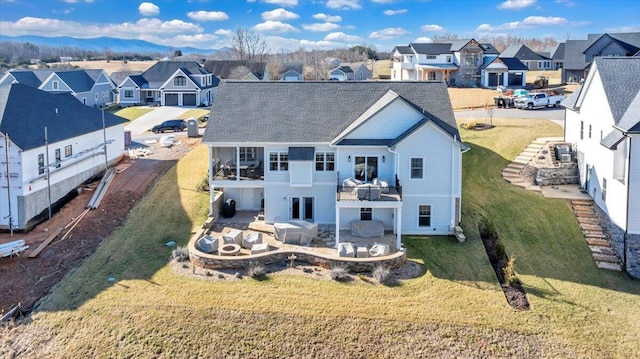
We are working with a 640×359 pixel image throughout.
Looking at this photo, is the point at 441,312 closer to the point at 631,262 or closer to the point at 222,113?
the point at 631,262

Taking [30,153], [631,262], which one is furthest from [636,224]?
[30,153]

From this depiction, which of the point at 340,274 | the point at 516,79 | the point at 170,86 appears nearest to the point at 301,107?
the point at 340,274

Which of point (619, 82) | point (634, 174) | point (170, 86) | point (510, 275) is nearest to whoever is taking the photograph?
point (510, 275)

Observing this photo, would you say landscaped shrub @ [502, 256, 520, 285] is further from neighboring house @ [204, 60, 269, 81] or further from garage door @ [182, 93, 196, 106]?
neighboring house @ [204, 60, 269, 81]

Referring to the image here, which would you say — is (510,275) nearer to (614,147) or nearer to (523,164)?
(614,147)

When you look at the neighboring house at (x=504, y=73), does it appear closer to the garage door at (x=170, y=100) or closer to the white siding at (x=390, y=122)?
the garage door at (x=170, y=100)

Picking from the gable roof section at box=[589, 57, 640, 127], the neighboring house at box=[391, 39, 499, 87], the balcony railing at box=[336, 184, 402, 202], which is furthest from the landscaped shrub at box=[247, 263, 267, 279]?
the neighboring house at box=[391, 39, 499, 87]

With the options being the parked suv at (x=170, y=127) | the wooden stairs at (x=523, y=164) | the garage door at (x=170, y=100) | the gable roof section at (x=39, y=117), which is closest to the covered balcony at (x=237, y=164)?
the gable roof section at (x=39, y=117)
